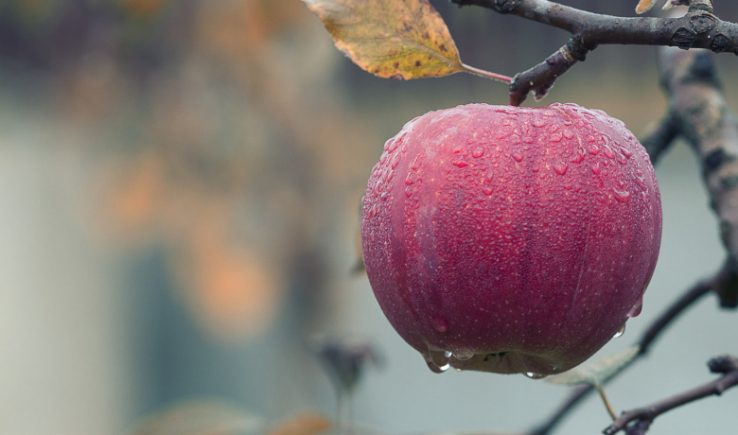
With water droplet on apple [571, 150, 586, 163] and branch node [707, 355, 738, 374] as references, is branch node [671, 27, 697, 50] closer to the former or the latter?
water droplet on apple [571, 150, 586, 163]

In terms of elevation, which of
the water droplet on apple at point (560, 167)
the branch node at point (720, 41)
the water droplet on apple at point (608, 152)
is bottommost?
the water droplet on apple at point (560, 167)

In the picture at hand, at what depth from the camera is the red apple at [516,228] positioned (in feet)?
1.15

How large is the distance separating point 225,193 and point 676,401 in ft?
4.92

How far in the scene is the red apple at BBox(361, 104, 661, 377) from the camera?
35 cm

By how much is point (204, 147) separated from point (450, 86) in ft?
2.37

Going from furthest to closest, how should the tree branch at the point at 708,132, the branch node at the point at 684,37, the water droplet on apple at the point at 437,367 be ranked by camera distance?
the tree branch at the point at 708,132 → the water droplet on apple at the point at 437,367 → the branch node at the point at 684,37

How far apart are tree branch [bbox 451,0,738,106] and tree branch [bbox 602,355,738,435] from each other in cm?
20

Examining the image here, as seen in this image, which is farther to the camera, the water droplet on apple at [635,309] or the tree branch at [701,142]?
the tree branch at [701,142]

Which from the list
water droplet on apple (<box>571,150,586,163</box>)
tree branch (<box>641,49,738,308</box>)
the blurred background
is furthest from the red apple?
the blurred background

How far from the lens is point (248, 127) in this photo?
179 cm

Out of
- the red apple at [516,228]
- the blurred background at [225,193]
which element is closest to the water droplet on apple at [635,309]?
the red apple at [516,228]

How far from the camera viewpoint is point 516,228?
1.14ft

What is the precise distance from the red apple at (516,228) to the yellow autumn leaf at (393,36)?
30 millimetres

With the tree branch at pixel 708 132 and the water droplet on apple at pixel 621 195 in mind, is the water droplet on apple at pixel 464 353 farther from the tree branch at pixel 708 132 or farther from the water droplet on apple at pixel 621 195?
the tree branch at pixel 708 132
